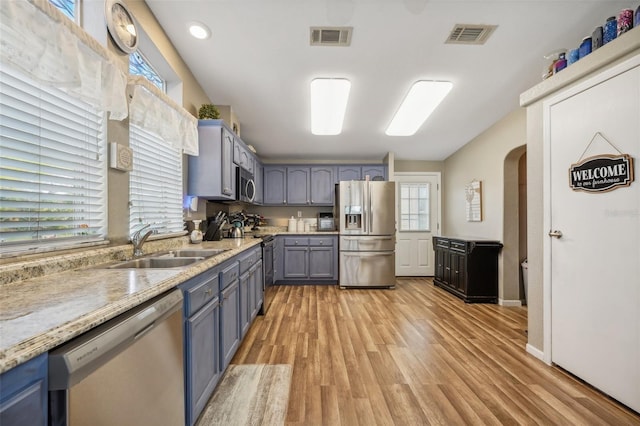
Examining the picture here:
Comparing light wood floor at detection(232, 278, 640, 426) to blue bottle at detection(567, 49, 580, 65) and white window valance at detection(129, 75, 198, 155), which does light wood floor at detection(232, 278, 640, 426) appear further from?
blue bottle at detection(567, 49, 580, 65)

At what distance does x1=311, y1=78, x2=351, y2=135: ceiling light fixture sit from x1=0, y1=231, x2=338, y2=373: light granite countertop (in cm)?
228

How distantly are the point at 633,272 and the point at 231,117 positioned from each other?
3849 millimetres

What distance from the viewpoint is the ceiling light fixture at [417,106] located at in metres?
2.95

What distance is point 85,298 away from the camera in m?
0.87

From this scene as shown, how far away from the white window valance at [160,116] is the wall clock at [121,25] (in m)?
0.20

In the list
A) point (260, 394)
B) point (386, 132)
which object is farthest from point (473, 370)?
point (386, 132)

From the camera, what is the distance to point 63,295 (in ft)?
2.95

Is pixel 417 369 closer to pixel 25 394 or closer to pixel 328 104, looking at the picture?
pixel 25 394

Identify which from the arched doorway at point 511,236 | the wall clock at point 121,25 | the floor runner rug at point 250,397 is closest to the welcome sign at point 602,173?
the arched doorway at point 511,236

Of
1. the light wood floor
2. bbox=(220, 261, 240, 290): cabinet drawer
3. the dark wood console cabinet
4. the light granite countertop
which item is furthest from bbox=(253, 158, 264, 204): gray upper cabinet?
the dark wood console cabinet

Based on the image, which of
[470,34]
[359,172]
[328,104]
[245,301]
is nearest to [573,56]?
[470,34]

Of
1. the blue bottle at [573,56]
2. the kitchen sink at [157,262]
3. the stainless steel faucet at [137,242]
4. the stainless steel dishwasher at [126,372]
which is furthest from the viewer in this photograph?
the blue bottle at [573,56]

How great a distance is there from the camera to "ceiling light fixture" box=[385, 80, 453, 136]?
2.95 m

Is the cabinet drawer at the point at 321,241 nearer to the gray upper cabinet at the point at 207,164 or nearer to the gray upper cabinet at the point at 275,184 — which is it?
the gray upper cabinet at the point at 275,184
